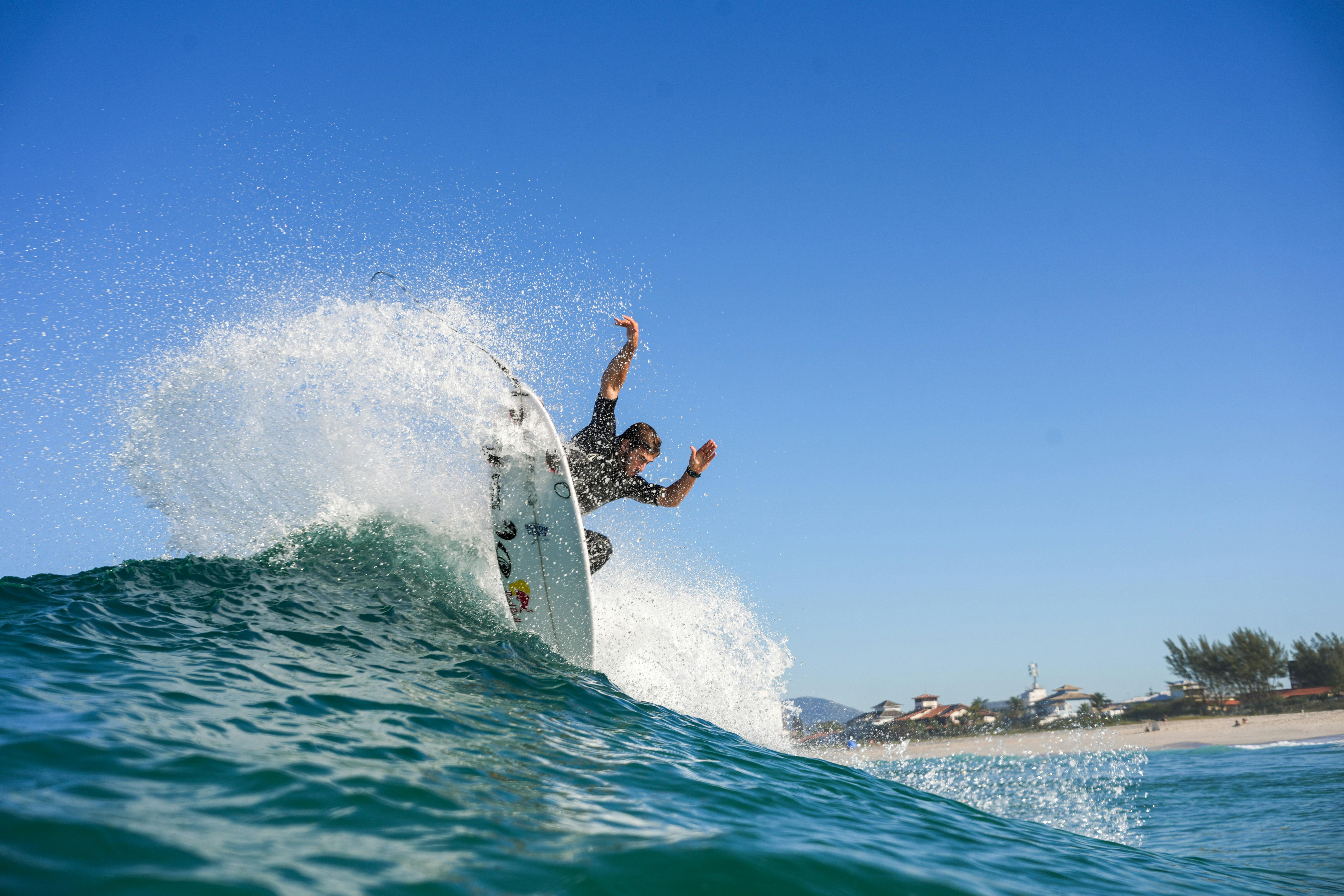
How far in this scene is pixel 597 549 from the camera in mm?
6637

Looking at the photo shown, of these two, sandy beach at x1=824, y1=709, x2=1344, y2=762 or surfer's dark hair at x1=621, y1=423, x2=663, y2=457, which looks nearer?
surfer's dark hair at x1=621, y1=423, x2=663, y2=457

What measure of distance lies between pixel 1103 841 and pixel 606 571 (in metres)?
5.32

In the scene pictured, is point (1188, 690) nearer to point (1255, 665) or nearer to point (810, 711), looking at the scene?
point (1255, 665)

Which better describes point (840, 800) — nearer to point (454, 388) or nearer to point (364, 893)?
point (364, 893)

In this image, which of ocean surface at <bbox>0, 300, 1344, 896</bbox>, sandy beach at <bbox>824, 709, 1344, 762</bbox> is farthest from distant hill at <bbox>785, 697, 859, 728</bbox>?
sandy beach at <bbox>824, 709, 1344, 762</bbox>

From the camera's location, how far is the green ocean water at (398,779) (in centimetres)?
206

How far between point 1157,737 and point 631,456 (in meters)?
39.1

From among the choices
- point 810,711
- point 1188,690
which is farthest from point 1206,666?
point 810,711

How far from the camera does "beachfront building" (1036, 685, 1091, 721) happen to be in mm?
55062

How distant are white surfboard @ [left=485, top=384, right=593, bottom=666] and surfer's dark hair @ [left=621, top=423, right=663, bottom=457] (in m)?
0.64

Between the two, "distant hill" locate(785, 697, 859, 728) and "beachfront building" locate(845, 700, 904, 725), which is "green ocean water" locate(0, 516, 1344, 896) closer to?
"distant hill" locate(785, 697, 859, 728)

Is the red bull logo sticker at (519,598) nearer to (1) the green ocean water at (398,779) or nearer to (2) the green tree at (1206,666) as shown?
(1) the green ocean water at (398,779)

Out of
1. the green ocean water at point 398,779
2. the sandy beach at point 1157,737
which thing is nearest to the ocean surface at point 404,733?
the green ocean water at point 398,779

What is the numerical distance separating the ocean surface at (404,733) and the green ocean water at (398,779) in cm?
2
